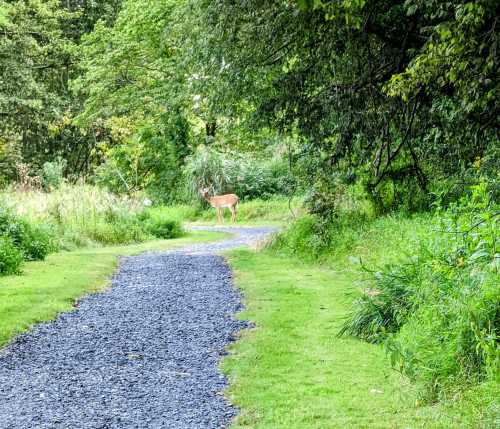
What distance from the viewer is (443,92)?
10.8m

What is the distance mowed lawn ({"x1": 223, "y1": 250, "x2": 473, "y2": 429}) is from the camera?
5.11m

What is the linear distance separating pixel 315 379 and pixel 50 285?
6.28 meters

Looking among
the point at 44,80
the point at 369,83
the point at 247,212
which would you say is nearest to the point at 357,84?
the point at 369,83

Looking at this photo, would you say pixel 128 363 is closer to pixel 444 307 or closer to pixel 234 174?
pixel 444 307

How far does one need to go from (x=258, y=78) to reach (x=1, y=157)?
24.8 m

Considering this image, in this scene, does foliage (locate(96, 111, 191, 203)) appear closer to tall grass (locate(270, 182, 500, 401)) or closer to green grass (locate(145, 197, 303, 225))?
green grass (locate(145, 197, 303, 225))

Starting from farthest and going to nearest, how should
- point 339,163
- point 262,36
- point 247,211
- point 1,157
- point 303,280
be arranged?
point 1,157
point 247,211
point 339,163
point 303,280
point 262,36

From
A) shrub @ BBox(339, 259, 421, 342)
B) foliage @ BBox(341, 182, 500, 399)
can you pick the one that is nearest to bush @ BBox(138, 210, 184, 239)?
shrub @ BBox(339, 259, 421, 342)

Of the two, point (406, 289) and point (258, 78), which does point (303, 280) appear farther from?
point (406, 289)

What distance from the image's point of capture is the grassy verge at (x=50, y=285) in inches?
356

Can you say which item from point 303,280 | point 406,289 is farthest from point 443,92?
point 406,289

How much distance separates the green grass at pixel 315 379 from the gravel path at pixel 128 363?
0.26 meters

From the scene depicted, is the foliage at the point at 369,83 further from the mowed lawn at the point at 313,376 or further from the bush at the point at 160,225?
the bush at the point at 160,225

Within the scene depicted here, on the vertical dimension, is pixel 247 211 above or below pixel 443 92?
below
